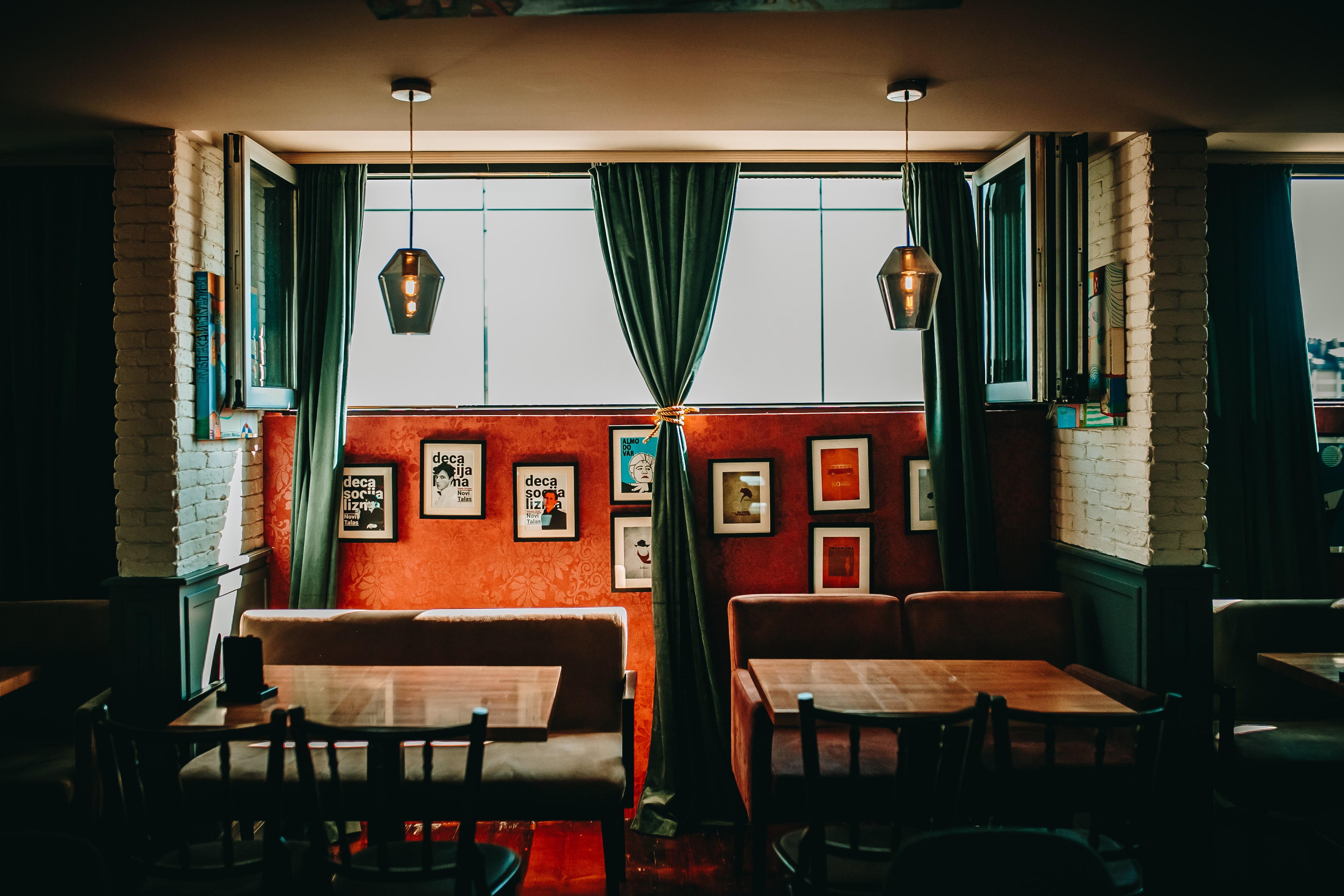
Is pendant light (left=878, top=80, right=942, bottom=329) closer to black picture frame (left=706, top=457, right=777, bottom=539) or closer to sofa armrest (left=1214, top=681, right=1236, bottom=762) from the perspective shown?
black picture frame (left=706, top=457, right=777, bottom=539)

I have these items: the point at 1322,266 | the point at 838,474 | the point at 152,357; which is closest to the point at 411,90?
the point at 152,357

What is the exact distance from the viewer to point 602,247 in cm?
418

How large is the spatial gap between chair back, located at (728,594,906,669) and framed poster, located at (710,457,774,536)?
0.42 metres

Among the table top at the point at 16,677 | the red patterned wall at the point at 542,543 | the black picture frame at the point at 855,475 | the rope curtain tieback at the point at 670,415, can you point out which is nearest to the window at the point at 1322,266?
the black picture frame at the point at 855,475

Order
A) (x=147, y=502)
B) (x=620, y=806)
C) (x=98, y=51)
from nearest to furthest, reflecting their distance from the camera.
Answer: (x=98, y=51) → (x=620, y=806) → (x=147, y=502)

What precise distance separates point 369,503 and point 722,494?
1.76 m

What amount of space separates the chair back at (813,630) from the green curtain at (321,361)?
78.8 inches

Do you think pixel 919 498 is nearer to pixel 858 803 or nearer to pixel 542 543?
pixel 542 543

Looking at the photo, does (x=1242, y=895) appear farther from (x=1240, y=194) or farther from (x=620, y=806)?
(x=1240, y=194)

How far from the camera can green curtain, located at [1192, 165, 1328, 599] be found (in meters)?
4.12

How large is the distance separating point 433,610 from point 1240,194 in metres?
4.43

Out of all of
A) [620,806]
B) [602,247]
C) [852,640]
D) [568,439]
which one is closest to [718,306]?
[602,247]

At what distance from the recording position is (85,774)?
10.5ft

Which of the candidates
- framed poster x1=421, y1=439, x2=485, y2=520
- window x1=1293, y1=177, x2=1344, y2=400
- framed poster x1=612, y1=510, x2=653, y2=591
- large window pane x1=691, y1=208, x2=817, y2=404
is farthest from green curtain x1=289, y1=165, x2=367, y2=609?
window x1=1293, y1=177, x2=1344, y2=400
